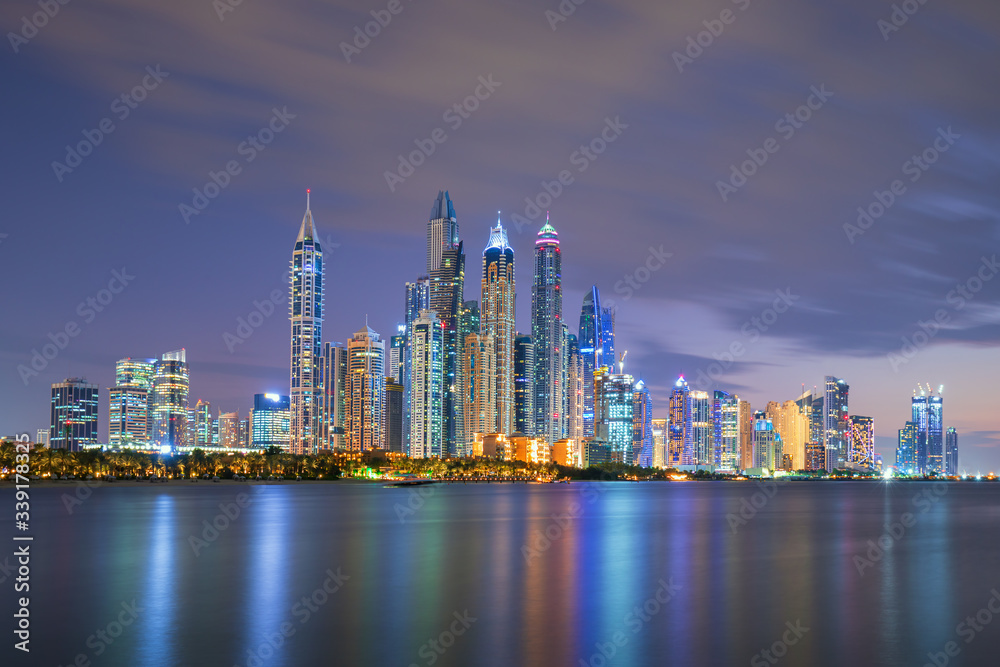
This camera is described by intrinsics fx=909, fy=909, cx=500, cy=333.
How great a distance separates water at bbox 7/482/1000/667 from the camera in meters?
33.7

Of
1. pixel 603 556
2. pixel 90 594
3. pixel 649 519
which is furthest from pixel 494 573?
pixel 649 519

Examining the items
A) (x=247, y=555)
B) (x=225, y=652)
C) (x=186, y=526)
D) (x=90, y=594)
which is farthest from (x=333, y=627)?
(x=186, y=526)

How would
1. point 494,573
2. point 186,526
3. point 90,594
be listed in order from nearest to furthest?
point 90,594 < point 494,573 < point 186,526

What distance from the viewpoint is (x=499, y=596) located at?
1829 inches

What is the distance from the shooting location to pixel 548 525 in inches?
4006

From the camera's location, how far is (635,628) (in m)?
38.2

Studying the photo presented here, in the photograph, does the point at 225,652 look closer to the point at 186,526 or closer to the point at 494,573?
the point at 494,573

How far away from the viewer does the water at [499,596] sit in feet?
111

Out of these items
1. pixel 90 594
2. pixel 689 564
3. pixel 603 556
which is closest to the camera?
pixel 90 594

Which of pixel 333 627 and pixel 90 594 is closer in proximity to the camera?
pixel 333 627

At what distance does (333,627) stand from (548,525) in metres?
66.1

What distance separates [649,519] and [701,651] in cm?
8068

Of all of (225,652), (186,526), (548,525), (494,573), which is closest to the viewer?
(225,652)

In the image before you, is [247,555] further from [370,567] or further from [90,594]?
[90,594]
